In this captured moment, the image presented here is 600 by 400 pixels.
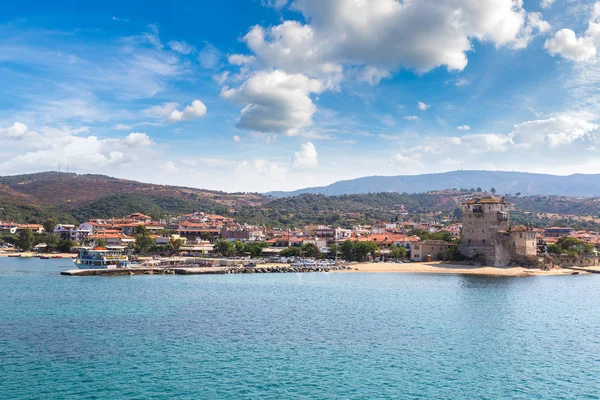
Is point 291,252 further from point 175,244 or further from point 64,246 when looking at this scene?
point 64,246

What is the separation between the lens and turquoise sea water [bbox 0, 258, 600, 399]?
23.7m

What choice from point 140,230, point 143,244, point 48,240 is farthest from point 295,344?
point 48,240

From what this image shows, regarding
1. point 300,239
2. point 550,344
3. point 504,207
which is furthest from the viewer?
point 300,239

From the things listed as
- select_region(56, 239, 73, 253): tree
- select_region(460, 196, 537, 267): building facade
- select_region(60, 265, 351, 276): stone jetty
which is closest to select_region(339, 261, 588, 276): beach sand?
select_region(460, 196, 537, 267): building facade

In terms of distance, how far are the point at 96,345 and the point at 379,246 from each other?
77.2 m

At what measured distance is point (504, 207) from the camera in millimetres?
86625

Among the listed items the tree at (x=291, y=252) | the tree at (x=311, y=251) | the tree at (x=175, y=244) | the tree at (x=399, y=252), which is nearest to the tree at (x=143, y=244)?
the tree at (x=175, y=244)

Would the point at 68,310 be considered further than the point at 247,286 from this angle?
No

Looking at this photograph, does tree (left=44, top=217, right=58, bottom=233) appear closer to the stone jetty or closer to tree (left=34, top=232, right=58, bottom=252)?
tree (left=34, top=232, right=58, bottom=252)

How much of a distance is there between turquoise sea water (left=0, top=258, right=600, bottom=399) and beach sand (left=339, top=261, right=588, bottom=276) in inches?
921

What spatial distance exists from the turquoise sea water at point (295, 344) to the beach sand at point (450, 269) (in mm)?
23382

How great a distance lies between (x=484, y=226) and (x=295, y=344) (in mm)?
62274

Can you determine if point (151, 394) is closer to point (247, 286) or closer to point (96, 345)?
point (96, 345)

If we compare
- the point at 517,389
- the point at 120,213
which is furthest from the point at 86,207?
the point at 517,389
